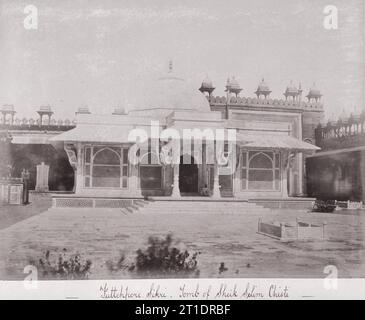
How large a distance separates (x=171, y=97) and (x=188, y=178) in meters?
4.56

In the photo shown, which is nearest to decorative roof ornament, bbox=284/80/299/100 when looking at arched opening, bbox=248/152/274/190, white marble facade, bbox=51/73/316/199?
white marble facade, bbox=51/73/316/199

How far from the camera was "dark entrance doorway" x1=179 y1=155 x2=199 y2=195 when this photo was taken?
68.4ft

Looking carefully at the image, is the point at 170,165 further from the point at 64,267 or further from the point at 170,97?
the point at 64,267

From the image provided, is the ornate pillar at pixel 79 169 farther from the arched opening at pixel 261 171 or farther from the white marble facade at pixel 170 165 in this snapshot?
the arched opening at pixel 261 171

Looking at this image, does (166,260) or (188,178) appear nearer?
(166,260)

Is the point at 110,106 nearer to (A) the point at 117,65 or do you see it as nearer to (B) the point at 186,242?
(A) the point at 117,65

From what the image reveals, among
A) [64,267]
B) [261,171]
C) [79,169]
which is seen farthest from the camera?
[261,171]

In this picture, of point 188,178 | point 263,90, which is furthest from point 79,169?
point 263,90

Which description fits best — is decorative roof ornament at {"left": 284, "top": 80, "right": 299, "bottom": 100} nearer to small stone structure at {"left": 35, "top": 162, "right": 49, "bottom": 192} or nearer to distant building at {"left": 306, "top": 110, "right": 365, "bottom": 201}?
distant building at {"left": 306, "top": 110, "right": 365, "bottom": 201}

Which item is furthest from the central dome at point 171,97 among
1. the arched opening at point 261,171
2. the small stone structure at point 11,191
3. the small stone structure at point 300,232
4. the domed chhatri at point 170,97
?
the small stone structure at point 300,232

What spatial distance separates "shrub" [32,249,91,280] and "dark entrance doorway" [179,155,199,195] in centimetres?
1262

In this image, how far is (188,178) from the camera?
2097cm

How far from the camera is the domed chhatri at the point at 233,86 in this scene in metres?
27.8

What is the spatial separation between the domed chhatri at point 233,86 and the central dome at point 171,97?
14.0 feet
